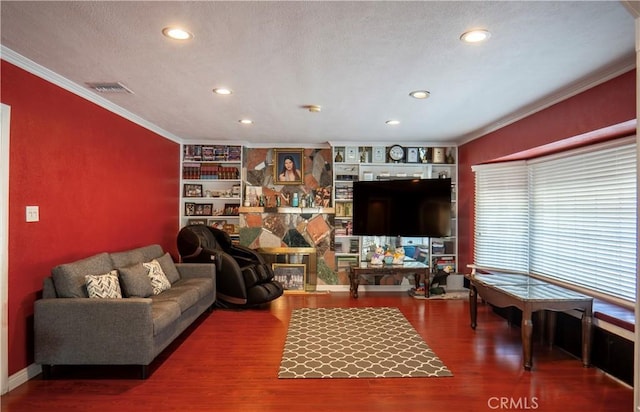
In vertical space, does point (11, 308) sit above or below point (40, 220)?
below

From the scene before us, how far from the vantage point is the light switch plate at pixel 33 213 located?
9.22 ft

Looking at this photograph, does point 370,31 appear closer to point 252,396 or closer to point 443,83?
point 443,83

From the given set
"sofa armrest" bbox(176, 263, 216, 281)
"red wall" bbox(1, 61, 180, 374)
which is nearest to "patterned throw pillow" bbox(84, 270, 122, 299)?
"red wall" bbox(1, 61, 180, 374)

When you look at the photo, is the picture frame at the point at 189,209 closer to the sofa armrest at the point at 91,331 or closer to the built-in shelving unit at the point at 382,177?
the built-in shelving unit at the point at 382,177

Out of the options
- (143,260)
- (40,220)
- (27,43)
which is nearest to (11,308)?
(40,220)

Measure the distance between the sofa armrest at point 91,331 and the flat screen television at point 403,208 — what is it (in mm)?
3676

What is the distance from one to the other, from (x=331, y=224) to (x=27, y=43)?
14.7 ft

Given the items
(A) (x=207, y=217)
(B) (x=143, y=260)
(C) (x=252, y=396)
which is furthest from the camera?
(A) (x=207, y=217)

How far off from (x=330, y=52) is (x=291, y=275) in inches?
165

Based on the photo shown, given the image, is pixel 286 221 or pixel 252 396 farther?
pixel 286 221

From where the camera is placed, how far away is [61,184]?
124 inches

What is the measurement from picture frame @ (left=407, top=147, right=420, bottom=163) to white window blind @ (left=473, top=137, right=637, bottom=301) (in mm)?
986

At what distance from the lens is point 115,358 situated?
2.82 metres

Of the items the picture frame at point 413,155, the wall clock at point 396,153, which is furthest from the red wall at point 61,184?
the picture frame at point 413,155
